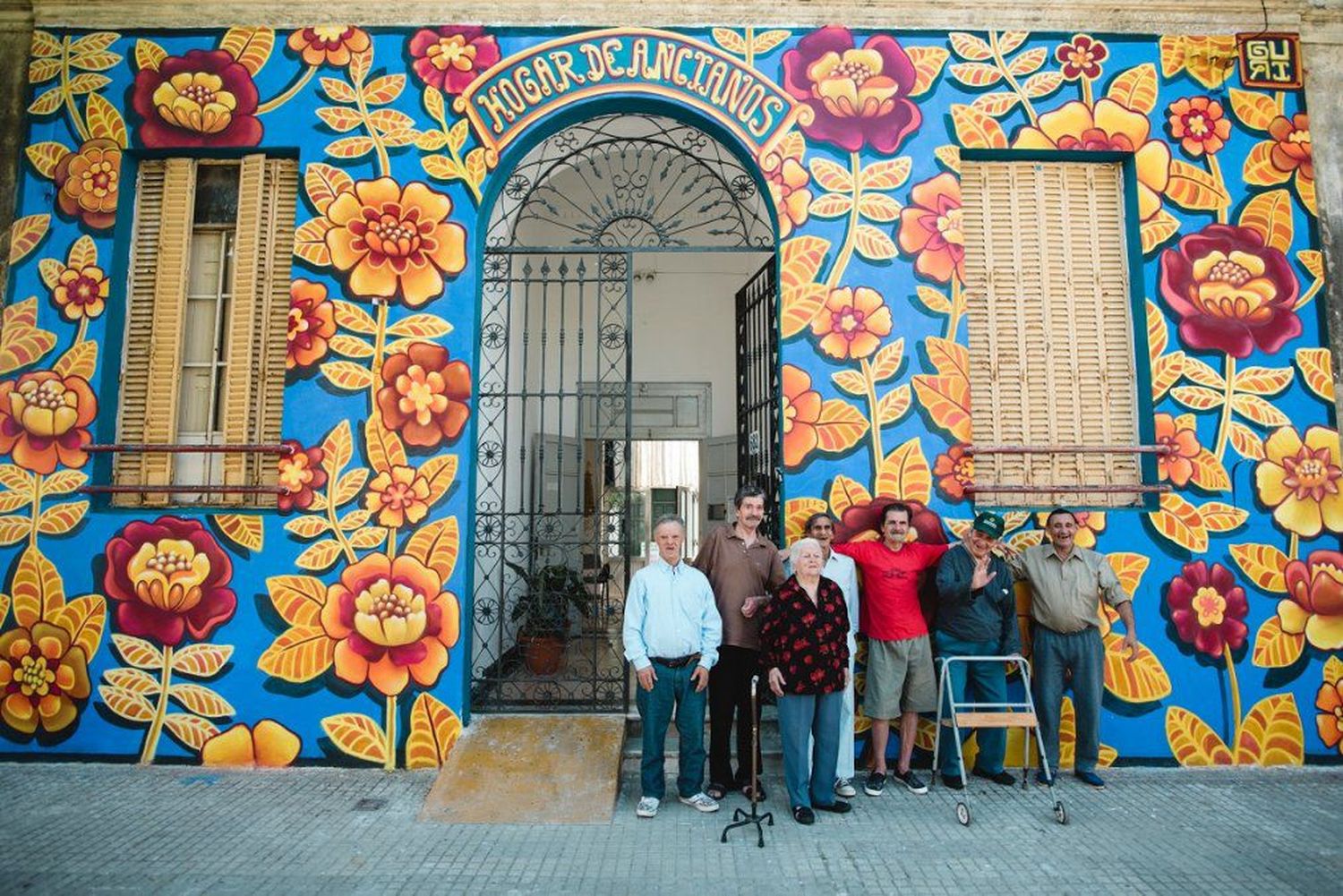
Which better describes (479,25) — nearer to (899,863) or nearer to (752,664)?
(752,664)

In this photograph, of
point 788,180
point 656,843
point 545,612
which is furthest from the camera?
point 545,612

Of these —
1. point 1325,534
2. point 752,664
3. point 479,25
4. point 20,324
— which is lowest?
point 752,664

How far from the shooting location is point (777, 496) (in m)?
5.14

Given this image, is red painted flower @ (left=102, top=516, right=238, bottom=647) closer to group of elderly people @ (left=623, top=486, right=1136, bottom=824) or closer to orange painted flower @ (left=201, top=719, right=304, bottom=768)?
orange painted flower @ (left=201, top=719, right=304, bottom=768)

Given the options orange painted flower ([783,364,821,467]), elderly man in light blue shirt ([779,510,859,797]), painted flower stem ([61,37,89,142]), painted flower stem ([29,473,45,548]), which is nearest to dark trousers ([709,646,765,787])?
elderly man in light blue shirt ([779,510,859,797])

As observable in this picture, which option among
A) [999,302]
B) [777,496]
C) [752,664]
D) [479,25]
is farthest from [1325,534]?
[479,25]

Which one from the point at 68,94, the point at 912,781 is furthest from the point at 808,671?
the point at 68,94

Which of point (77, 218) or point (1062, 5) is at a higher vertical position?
point (1062, 5)

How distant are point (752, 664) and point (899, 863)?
1.27m

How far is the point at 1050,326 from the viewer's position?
17.4 ft

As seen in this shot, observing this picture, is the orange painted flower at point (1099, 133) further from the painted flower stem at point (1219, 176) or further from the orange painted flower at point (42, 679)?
the orange painted flower at point (42, 679)

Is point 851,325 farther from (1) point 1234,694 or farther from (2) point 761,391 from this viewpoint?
(1) point 1234,694

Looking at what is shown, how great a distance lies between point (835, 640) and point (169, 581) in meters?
4.19

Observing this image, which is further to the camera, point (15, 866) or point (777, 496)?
point (777, 496)
